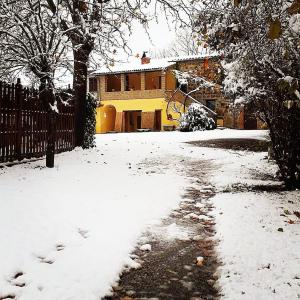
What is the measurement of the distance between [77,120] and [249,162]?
6.74 metres

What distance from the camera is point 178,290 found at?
3723mm

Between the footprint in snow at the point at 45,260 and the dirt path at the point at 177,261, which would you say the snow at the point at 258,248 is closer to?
the dirt path at the point at 177,261

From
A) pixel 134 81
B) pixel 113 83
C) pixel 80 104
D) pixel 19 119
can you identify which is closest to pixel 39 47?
pixel 19 119

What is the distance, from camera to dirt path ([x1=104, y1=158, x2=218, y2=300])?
3.70 m

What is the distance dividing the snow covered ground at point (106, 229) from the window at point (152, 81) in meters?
31.5

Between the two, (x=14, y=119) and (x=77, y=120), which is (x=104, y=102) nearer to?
(x=77, y=120)

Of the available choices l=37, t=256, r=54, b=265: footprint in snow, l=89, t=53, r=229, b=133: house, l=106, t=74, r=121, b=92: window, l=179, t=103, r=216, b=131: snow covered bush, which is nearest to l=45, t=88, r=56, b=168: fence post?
l=37, t=256, r=54, b=265: footprint in snow

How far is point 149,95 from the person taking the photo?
3784cm

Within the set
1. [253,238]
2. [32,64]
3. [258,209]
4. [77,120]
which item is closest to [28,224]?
[253,238]

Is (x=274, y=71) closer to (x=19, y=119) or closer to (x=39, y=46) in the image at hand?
(x=39, y=46)

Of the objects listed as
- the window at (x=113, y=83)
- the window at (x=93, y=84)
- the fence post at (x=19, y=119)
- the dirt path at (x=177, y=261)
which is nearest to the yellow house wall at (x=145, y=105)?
the window at (x=113, y=83)

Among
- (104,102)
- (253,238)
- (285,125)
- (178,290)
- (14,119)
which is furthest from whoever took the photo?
(104,102)

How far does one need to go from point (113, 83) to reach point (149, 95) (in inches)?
272

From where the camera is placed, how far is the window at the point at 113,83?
41153 mm
